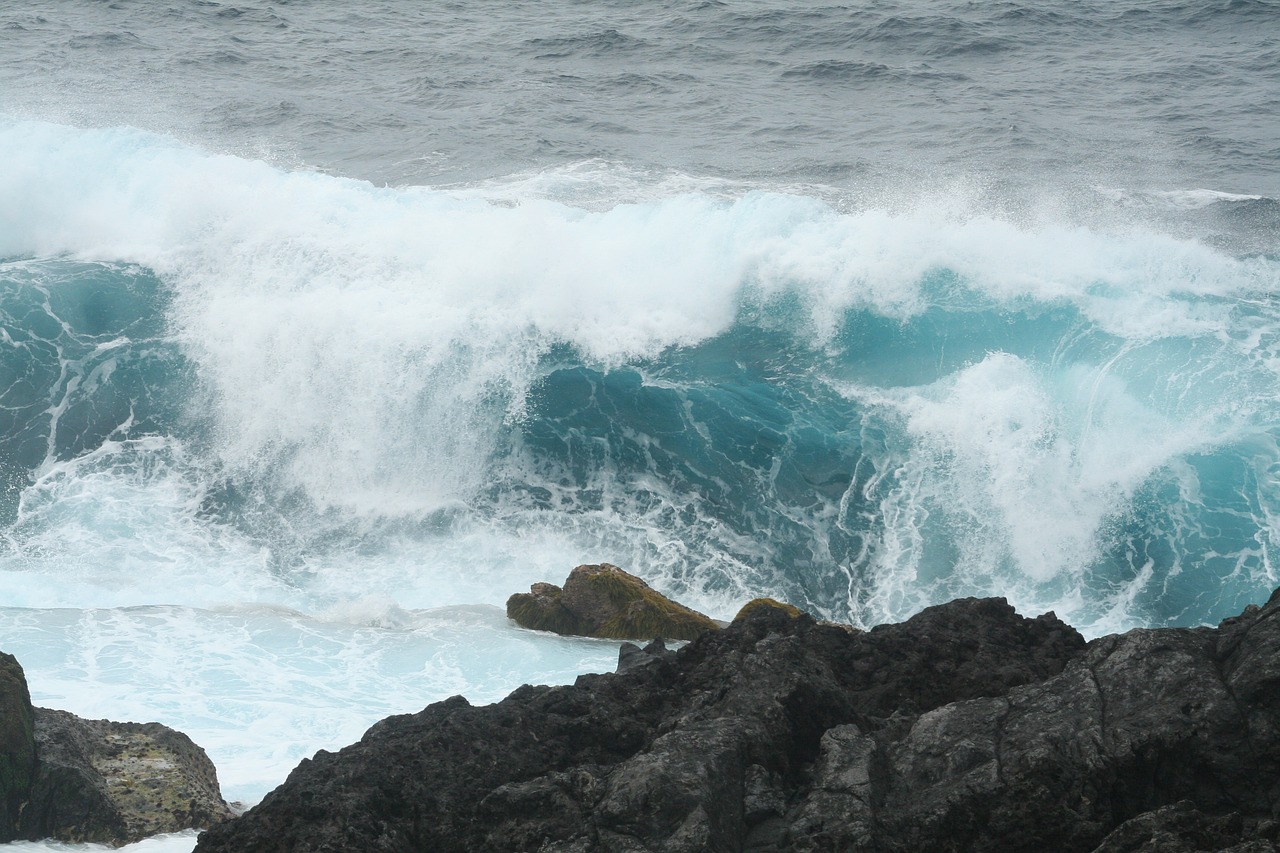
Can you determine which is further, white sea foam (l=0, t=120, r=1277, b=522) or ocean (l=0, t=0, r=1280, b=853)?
white sea foam (l=0, t=120, r=1277, b=522)

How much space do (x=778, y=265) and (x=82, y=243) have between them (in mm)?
11469

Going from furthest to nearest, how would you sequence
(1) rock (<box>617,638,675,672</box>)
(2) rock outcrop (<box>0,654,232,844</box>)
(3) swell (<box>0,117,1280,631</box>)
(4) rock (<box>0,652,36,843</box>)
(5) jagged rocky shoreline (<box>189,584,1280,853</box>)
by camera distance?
(3) swell (<box>0,117,1280,631</box>) → (1) rock (<box>617,638,675,672</box>) → (2) rock outcrop (<box>0,654,232,844</box>) → (4) rock (<box>0,652,36,843</box>) → (5) jagged rocky shoreline (<box>189,584,1280,853</box>)

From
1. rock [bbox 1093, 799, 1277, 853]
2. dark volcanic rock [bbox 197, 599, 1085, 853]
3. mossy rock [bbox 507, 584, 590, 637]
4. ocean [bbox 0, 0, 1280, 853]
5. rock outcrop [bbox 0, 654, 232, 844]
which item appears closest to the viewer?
rock [bbox 1093, 799, 1277, 853]

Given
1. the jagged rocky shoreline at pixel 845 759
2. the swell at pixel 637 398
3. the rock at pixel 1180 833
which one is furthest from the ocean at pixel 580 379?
the rock at pixel 1180 833

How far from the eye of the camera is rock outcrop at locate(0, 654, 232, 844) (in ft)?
25.6

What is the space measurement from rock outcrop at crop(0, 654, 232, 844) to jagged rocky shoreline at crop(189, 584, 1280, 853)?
6.22ft

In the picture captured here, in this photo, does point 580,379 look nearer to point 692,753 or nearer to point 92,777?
point 92,777

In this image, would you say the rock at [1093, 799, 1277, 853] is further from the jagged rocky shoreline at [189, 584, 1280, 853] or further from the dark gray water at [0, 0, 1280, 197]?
the dark gray water at [0, 0, 1280, 197]

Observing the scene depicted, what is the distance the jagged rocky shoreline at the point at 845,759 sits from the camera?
19.5ft

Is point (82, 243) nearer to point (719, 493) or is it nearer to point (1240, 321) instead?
point (719, 493)

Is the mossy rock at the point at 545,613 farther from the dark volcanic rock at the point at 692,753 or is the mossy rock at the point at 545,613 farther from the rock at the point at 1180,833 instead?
the rock at the point at 1180,833

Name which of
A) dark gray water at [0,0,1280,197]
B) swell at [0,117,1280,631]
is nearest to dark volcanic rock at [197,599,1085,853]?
swell at [0,117,1280,631]

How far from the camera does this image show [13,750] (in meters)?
7.78

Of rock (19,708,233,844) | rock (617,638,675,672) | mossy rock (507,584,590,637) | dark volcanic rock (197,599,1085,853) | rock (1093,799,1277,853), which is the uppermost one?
rock (1093,799,1277,853)
